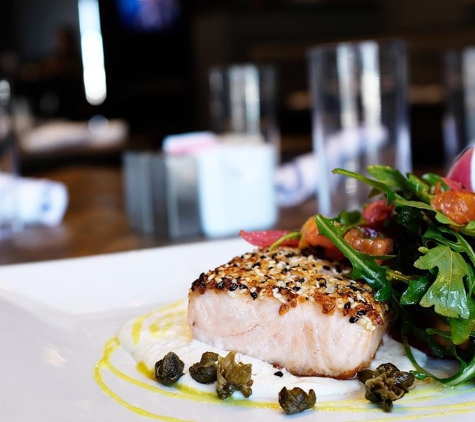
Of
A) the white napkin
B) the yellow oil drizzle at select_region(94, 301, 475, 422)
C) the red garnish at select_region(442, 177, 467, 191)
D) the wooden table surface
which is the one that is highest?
the red garnish at select_region(442, 177, 467, 191)

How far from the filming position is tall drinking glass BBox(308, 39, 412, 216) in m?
2.68

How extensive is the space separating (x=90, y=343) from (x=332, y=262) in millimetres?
588

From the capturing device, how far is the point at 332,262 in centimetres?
168

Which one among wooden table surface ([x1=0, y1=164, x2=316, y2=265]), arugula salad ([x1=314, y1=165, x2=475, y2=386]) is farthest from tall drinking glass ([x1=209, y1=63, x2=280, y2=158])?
arugula salad ([x1=314, y1=165, x2=475, y2=386])

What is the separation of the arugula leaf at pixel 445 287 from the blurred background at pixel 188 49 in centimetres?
277

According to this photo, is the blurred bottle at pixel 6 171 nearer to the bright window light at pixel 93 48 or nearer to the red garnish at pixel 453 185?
the red garnish at pixel 453 185

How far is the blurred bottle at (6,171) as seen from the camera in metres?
2.97

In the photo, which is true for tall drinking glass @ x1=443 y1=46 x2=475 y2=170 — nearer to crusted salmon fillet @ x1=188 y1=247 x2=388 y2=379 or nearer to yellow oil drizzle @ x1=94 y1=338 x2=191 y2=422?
crusted salmon fillet @ x1=188 y1=247 x2=388 y2=379

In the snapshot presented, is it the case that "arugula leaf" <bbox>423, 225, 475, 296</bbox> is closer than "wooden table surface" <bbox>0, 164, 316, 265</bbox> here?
Yes

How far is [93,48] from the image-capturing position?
15.0m

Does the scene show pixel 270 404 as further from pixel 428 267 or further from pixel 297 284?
pixel 428 267

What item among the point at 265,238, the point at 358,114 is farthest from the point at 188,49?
the point at 265,238

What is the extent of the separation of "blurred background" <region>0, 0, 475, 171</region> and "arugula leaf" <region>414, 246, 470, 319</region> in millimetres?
2773

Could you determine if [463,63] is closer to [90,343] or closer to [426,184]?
[426,184]
